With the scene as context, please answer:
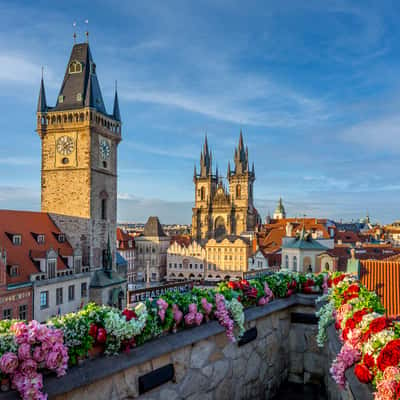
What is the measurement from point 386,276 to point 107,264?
Answer: 2211 cm

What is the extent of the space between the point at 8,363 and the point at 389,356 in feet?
8.51

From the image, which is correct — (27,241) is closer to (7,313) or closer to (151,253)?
(7,313)

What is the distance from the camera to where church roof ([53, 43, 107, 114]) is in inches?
1254

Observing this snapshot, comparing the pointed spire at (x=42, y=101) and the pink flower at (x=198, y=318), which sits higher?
the pointed spire at (x=42, y=101)

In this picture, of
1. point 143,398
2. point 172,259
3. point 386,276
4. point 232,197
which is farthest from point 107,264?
point 232,197

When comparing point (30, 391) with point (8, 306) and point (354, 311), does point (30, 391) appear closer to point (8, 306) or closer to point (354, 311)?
point (354, 311)

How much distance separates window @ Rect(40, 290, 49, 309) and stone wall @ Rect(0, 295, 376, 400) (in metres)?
21.1

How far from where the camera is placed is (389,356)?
2.71 m

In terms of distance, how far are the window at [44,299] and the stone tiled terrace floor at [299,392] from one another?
69.3 feet

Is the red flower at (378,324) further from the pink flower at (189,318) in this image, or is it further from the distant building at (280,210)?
the distant building at (280,210)

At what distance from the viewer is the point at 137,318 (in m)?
3.92

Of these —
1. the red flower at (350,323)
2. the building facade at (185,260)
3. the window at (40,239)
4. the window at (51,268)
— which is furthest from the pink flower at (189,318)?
the building facade at (185,260)

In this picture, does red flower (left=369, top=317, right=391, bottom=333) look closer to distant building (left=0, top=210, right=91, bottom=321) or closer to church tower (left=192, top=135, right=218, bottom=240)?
distant building (left=0, top=210, right=91, bottom=321)

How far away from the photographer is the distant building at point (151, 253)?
235 ft
